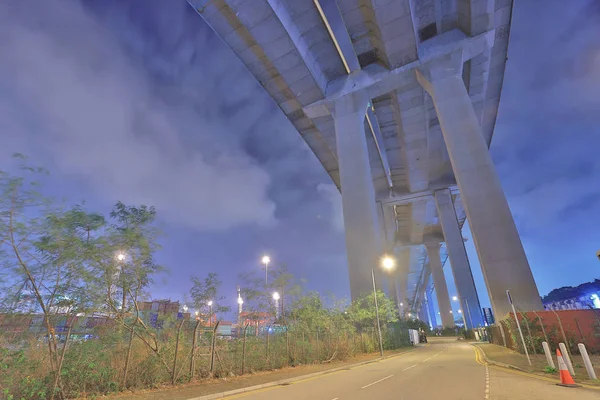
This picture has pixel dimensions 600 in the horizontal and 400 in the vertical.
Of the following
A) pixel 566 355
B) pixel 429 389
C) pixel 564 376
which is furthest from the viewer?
pixel 566 355

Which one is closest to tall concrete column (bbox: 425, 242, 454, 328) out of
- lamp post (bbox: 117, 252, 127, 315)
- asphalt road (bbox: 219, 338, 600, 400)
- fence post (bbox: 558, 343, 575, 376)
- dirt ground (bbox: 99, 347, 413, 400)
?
asphalt road (bbox: 219, 338, 600, 400)

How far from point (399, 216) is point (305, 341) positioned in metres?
50.3

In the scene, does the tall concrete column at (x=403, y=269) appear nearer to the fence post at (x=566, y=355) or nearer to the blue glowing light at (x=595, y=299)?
the blue glowing light at (x=595, y=299)

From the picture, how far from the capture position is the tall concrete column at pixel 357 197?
2559 cm

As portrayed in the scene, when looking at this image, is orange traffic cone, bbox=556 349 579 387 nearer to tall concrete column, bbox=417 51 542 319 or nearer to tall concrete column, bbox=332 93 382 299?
tall concrete column, bbox=417 51 542 319

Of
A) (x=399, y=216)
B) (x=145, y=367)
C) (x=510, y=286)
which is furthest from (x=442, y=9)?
(x=399, y=216)

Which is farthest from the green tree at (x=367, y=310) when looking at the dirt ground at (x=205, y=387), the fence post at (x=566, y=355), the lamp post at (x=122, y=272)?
the lamp post at (x=122, y=272)

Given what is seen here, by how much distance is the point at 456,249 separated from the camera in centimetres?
4722

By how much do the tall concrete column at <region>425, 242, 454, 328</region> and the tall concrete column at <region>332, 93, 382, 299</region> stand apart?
48.2m

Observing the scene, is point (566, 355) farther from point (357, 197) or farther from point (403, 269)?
point (403, 269)

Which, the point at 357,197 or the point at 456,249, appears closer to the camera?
the point at 357,197

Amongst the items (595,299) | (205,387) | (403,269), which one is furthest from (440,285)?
(205,387)

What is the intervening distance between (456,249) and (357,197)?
29.5m

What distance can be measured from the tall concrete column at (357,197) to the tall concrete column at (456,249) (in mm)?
25008
